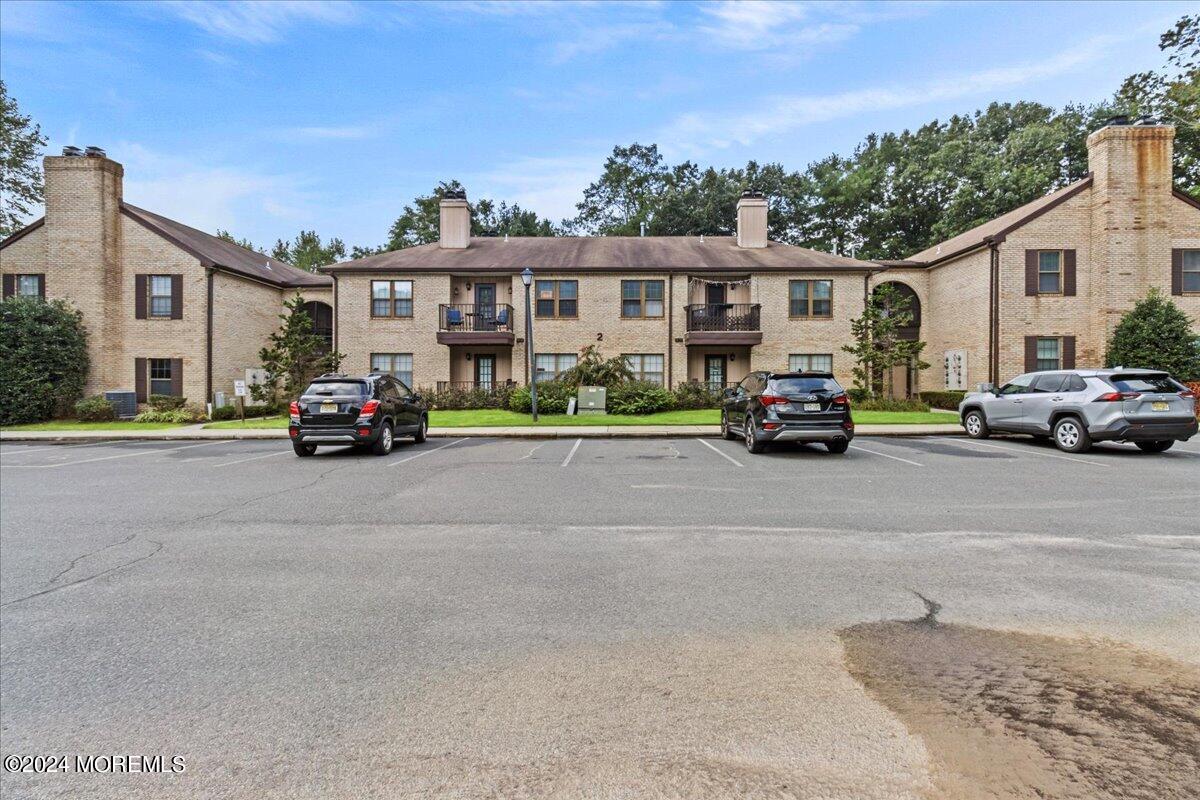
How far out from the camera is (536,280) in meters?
27.0

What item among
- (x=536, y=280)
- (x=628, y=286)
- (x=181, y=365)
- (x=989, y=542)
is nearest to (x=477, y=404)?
(x=536, y=280)

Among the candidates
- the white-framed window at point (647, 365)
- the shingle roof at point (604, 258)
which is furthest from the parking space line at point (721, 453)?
the shingle roof at point (604, 258)

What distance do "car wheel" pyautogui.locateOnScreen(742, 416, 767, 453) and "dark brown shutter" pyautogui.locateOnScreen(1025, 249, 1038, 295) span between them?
57.7 feet

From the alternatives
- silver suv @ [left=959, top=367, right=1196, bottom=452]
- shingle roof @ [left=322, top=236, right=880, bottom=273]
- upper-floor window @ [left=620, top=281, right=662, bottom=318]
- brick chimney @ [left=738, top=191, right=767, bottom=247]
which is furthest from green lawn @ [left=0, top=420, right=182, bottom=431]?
brick chimney @ [left=738, top=191, right=767, bottom=247]

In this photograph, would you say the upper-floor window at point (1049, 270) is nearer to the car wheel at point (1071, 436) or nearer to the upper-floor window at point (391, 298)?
the car wheel at point (1071, 436)

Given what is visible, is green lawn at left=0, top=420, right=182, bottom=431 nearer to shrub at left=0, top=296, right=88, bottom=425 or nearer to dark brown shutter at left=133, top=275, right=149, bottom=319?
shrub at left=0, top=296, right=88, bottom=425

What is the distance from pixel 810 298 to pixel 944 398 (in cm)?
687

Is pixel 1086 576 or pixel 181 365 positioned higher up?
pixel 181 365

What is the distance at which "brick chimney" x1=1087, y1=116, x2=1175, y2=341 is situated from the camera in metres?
23.0

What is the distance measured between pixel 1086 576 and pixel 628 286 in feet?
75.6

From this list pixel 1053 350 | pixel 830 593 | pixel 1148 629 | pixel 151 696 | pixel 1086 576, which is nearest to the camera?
pixel 151 696

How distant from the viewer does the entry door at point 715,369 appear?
2758 centimetres

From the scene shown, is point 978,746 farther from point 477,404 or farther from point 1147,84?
point 1147,84

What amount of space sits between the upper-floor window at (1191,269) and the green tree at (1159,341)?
7.35 ft
